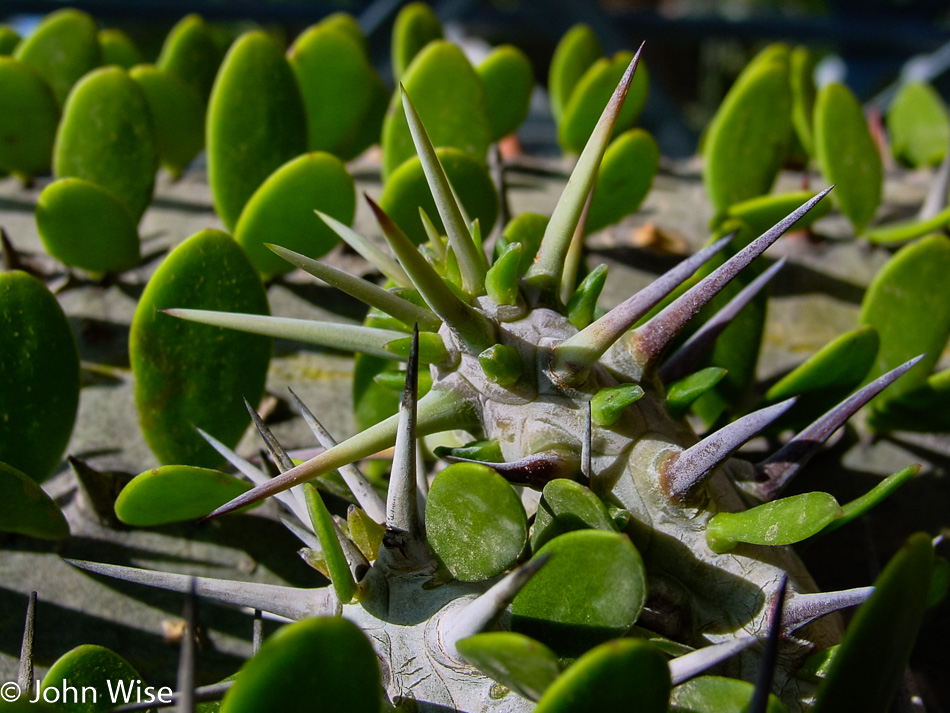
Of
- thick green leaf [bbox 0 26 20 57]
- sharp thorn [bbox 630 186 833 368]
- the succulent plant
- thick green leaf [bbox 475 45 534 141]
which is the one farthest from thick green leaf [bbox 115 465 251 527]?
thick green leaf [bbox 0 26 20 57]

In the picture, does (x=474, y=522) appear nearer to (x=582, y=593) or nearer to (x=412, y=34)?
(x=582, y=593)

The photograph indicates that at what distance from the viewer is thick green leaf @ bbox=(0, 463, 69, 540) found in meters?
0.59

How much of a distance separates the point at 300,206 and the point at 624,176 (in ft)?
1.18

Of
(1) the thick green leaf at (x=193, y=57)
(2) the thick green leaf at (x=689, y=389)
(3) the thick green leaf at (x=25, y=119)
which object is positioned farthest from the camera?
(1) the thick green leaf at (x=193, y=57)

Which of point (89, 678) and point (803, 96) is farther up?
point (803, 96)

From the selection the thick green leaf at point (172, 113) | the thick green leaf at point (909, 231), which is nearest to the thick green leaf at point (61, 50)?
the thick green leaf at point (172, 113)

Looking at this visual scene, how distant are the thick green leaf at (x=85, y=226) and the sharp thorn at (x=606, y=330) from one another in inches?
21.3

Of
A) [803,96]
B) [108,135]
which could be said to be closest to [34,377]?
[108,135]

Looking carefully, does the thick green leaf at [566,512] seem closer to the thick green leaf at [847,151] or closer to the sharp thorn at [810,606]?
the sharp thorn at [810,606]

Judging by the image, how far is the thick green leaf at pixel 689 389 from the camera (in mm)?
562

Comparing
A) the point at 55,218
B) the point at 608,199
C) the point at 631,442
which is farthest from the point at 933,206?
the point at 55,218

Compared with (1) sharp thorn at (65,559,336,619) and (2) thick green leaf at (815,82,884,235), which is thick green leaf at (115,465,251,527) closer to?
(1) sharp thorn at (65,559,336,619)

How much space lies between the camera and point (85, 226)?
2.75 ft

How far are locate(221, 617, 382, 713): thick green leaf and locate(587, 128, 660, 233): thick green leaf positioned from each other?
2.00 feet
